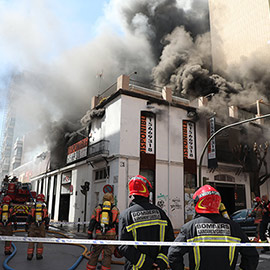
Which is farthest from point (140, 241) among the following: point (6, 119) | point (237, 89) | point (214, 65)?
point (6, 119)

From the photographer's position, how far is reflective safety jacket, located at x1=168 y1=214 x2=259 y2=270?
2.02 metres

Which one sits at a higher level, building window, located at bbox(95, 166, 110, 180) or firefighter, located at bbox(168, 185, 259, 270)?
building window, located at bbox(95, 166, 110, 180)

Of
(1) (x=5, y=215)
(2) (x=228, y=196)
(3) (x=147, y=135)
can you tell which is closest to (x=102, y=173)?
(3) (x=147, y=135)

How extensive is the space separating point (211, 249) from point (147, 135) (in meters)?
14.4

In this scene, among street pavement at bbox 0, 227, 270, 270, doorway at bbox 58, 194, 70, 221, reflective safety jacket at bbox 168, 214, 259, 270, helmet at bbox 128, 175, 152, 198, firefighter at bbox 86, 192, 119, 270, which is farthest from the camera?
doorway at bbox 58, 194, 70, 221

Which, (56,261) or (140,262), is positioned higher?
(140,262)

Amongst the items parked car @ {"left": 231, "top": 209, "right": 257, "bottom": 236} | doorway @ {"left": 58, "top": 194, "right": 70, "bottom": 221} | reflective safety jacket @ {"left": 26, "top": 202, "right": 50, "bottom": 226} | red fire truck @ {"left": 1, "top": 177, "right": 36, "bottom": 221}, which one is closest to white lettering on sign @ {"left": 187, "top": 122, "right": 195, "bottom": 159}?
parked car @ {"left": 231, "top": 209, "right": 257, "bottom": 236}

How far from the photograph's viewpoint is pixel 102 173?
55.5 ft

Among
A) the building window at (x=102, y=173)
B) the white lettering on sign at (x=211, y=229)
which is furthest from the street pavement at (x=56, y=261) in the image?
the building window at (x=102, y=173)

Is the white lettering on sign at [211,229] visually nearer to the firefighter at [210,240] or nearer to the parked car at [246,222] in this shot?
the firefighter at [210,240]

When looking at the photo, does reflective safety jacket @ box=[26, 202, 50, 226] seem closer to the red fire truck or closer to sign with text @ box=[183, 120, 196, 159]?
the red fire truck

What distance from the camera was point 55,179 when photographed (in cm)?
2433

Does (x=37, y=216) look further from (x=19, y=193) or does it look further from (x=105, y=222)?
(x=19, y=193)

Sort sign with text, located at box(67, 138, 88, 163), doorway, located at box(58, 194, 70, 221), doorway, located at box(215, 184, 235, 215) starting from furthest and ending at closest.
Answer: doorway, located at box(58, 194, 70, 221) < sign with text, located at box(67, 138, 88, 163) < doorway, located at box(215, 184, 235, 215)
